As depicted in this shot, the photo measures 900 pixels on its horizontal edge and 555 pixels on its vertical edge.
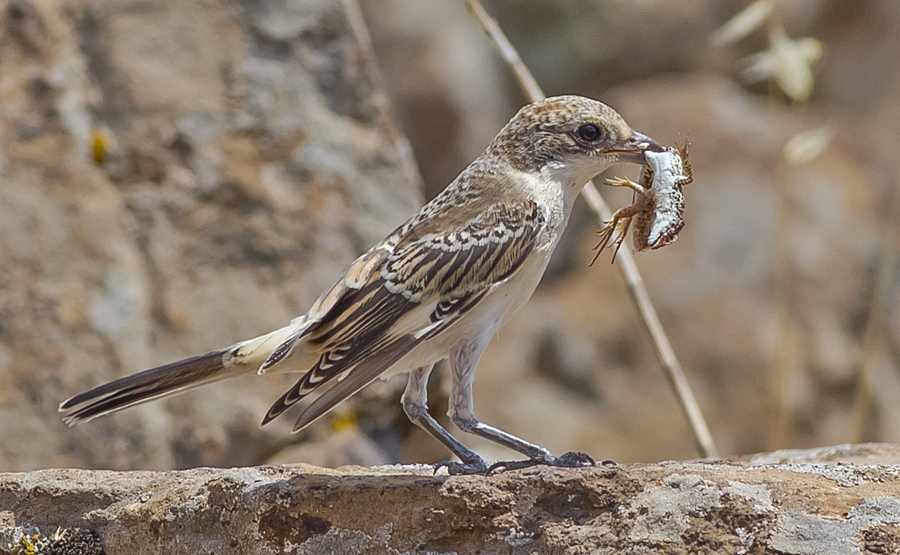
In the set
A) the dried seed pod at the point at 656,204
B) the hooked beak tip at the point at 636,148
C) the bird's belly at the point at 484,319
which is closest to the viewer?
the dried seed pod at the point at 656,204

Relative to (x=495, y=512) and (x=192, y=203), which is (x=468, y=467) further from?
(x=192, y=203)

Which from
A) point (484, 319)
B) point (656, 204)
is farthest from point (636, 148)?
point (484, 319)

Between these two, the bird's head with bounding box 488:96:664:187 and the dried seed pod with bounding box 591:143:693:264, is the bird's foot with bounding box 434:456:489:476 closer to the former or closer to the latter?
the dried seed pod with bounding box 591:143:693:264

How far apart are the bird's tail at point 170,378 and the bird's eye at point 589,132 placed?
4.45 ft

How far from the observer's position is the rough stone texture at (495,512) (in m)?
2.80

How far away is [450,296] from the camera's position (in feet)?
11.7

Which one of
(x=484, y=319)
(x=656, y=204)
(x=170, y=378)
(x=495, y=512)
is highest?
(x=656, y=204)

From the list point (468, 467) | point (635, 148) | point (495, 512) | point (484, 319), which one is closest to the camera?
point (495, 512)

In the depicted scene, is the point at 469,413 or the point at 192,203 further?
the point at 192,203

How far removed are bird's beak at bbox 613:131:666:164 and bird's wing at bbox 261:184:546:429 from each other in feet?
1.33

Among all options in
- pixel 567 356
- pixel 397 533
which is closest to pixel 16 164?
pixel 397 533

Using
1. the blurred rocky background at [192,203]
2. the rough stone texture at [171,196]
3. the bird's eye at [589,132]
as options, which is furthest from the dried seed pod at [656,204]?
the rough stone texture at [171,196]

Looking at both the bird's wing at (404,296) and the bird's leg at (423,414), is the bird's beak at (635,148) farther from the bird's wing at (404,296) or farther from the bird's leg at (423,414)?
the bird's leg at (423,414)

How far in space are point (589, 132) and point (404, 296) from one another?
37.8 inches
